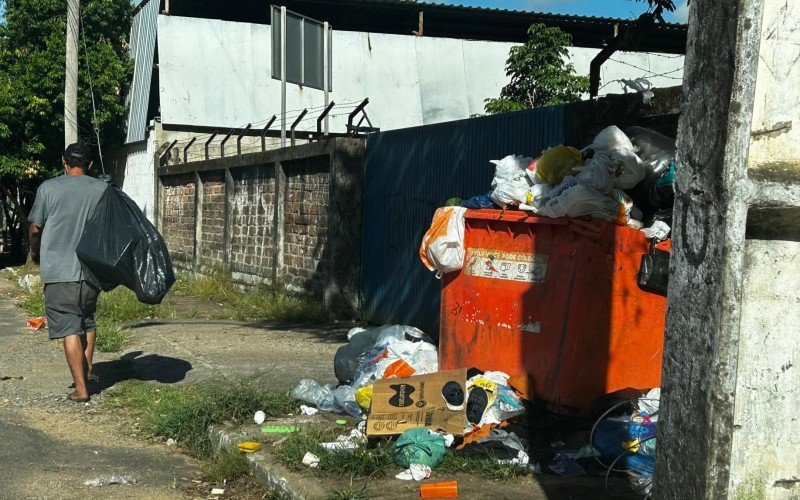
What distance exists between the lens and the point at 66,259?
6574 mm

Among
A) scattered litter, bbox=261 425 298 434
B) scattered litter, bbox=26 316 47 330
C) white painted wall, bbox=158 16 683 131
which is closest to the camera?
scattered litter, bbox=261 425 298 434

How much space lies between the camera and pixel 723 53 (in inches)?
115

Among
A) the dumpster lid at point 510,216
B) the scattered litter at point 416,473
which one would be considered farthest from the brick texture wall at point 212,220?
the scattered litter at point 416,473

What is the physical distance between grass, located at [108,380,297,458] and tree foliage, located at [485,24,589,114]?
13.3 m

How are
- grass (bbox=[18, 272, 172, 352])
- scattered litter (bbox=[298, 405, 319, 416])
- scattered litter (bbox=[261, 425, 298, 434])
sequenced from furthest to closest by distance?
grass (bbox=[18, 272, 172, 352]) < scattered litter (bbox=[298, 405, 319, 416]) < scattered litter (bbox=[261, 425, 298, 434])

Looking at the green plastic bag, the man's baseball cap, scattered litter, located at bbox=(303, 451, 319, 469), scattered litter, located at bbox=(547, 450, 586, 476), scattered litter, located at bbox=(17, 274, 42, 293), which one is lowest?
scattered litter, located at bbox=(17, 274, 42, 293)

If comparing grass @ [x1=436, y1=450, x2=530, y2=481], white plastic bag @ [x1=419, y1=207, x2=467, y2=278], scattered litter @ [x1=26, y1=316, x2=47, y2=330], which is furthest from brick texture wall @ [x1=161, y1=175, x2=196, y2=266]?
grass @ [x1=436, y1=450, x2=530, y2=481]

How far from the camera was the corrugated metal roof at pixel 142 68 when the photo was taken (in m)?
21.5

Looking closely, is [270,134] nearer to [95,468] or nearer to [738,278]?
[95,468]

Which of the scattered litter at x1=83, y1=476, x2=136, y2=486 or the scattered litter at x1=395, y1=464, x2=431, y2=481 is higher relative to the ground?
the scattered litter at x1=395, y1=464, x2=431, y2=481

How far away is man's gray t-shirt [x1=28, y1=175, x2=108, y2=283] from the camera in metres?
6.56

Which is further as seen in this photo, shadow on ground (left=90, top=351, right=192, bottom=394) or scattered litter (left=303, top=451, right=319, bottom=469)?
shadow on ground (left=90, top=351, right=192, bottom=394)

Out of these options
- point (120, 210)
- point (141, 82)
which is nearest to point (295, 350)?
point (120, 210)

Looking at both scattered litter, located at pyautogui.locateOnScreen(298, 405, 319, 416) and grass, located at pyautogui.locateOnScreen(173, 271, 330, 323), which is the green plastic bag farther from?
grass, located at pyautogui.locateOnScreen(173, 271, 330, 323)
